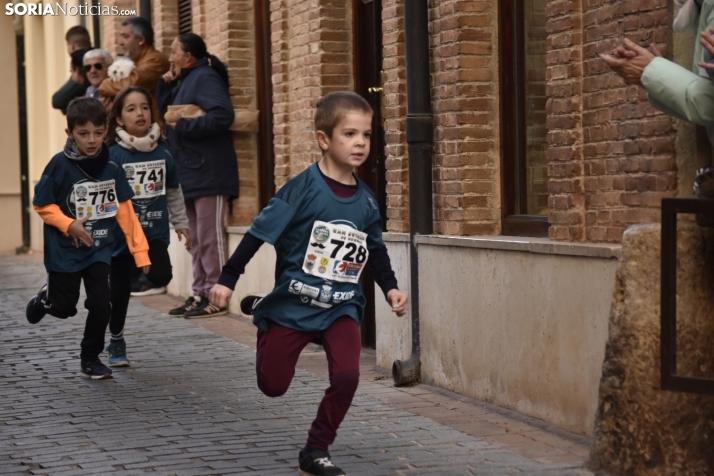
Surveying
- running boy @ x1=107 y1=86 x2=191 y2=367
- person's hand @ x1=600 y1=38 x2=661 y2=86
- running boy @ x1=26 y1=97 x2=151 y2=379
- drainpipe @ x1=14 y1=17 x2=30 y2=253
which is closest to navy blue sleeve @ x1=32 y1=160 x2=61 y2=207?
running boy @ x1=26 y1=97 x2=151 y2=379

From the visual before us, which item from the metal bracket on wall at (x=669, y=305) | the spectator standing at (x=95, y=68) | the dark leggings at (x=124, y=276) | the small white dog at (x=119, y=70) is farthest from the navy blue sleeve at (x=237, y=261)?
the spectator standing at (x=95, y=68)

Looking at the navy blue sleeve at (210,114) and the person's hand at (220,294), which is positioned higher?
the navy blue sleeve at (210,114)

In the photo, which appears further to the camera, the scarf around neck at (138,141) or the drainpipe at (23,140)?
the drainpipe at (23,140)

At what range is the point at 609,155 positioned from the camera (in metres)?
6.06

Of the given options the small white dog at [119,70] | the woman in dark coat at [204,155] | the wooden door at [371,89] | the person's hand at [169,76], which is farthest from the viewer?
the small white dog at [119,70]

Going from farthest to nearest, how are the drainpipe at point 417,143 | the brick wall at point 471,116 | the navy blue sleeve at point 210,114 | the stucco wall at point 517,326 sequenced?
the navy blue sleeve at point 210,114 → the drainpipe at point 417,143 → the brick wall at point 471,116 → the stucco wall at point 517,326

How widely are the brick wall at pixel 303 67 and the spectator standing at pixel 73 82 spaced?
4.63 metres

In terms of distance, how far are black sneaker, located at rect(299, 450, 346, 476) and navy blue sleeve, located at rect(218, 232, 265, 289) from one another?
29.8 inches

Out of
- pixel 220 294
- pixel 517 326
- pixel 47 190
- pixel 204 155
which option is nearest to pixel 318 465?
pixel 220 294

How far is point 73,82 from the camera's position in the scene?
1486 cm

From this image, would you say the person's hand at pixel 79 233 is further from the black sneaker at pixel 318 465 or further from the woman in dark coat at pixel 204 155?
the woman in dark coat at pixel 204 155

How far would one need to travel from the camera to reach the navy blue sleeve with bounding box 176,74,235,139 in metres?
11.0

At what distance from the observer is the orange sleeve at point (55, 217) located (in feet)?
25.3

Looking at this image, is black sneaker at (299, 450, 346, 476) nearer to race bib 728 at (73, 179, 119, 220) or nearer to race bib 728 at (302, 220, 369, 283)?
race bib 728 at (302, 220, 369, 283)
